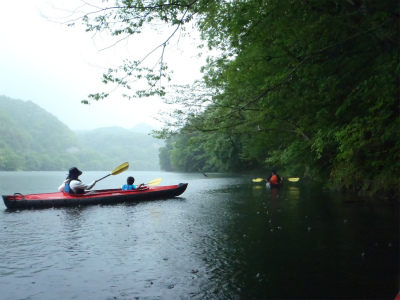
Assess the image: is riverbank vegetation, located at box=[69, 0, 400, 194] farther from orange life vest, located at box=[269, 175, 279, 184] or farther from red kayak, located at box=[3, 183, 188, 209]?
orange life vest, located at box=[269, 175, 279, 184]

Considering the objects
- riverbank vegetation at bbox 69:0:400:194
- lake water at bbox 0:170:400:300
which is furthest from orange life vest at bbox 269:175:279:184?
lake water at bbox 0:170:400:300

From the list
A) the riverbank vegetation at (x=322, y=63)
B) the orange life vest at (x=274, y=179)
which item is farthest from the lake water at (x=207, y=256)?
the orange life vest at (x=274, y=179)

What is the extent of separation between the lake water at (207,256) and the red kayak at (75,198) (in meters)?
2.87

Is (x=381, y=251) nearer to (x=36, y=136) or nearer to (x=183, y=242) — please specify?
(x=183, y=242)

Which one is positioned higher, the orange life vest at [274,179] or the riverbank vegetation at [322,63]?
the riverbank vegetation at [322,63]

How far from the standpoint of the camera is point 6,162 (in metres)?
120

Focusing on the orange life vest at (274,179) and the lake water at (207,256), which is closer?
the lake water at (207,256)

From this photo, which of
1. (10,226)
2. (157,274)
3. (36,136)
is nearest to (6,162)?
(36,136)

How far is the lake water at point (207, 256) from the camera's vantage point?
17.9ft

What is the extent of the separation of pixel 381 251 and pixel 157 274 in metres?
4.86

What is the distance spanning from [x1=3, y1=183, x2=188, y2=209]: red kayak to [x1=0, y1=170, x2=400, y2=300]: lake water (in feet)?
9.42

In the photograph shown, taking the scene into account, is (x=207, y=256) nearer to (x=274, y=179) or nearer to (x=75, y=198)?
(x=75, y=198)

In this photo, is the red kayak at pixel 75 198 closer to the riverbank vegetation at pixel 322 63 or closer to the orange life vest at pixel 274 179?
the riverbank vegetation at pixel 322 63

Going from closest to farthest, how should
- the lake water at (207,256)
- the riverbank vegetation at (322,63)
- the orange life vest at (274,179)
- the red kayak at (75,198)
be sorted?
the lake water at (207,256)
the riverbank vegetation at (322,63)
the red kayak at (75,198)
the orange life vest at (274,179)
